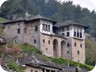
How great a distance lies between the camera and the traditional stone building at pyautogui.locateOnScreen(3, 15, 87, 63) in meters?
67.8

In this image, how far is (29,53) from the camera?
6219 centimetres

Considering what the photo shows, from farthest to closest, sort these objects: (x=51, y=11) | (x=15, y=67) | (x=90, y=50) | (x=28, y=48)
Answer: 1. (x=51, y=11)
2. (x=90, y=50)
3. (x=28, y=48)
4. (x=15, y=67)

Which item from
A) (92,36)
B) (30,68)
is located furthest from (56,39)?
(92,36)

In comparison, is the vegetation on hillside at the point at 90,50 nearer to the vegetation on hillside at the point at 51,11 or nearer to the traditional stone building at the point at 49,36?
the traditional stone building at the point at 49,36

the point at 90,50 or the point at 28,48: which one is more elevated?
the point at 28,48

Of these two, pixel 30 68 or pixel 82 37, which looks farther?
pixel 82 37

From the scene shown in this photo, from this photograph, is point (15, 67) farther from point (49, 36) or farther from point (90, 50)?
point (90, 50)

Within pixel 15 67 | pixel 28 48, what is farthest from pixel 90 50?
pixel 15 67

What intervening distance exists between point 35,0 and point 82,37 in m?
40.3

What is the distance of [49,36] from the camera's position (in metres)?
68.7

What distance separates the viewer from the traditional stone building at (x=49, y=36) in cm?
6781

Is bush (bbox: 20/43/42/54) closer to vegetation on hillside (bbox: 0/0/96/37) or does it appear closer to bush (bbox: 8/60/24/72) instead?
bush (bbox: 8/60/24/72)

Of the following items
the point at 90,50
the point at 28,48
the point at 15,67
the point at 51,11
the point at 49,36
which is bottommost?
the point at 90,50

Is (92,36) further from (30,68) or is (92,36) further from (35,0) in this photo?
(30,68)
